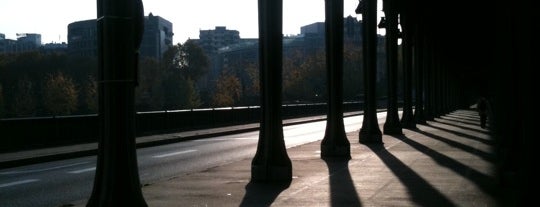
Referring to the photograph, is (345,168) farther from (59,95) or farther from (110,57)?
(59,95)

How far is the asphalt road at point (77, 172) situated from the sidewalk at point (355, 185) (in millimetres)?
1234

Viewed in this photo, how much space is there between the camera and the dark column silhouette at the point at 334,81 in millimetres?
18484

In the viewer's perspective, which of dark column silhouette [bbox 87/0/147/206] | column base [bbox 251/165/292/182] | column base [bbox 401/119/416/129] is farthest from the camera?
column base [bbox 401/119/416/129]

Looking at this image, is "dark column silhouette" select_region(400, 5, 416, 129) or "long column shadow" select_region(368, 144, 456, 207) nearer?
"long column shadow" select_region(368, 144, 456, 207)

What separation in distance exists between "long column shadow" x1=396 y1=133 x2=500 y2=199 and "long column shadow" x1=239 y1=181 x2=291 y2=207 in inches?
130

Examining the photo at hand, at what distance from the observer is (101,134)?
279 inches

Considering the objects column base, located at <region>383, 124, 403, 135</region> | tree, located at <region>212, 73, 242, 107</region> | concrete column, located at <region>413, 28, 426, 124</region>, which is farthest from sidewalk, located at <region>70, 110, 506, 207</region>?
tree, located at <region>212, 73, 242, 107</region>

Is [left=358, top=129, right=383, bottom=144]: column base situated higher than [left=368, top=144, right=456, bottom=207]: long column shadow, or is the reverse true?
[left=358, top=129, right=383, bottom=144]: column base

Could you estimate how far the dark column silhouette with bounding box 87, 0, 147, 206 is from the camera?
22.6 feet

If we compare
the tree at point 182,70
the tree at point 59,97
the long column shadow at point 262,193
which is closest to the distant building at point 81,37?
the tree at point 182,70

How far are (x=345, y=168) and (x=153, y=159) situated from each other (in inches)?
297

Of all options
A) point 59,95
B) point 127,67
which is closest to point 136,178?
point 127,67

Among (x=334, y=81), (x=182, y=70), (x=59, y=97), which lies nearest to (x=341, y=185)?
(x=334, y=81)

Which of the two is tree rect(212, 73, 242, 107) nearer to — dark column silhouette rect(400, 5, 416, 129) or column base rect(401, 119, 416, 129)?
dark column silhouette rect(400, 5, 416, 129)
